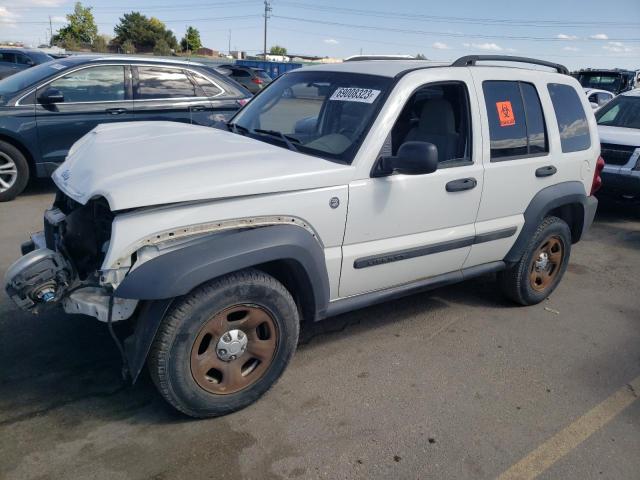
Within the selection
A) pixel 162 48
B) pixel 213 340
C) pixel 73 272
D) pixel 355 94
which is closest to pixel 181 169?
pixel 73 272

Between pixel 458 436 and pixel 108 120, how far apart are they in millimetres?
5860

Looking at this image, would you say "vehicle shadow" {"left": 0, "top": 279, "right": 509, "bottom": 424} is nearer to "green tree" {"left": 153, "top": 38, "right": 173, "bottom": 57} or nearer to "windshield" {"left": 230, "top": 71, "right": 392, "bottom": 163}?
"windshield" {"left": 230, "top": 71, "right": 392, "bottom": 163}

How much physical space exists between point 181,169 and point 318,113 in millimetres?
1171

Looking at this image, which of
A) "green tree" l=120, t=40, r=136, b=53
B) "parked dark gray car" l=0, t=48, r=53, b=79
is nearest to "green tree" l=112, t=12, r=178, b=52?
"green tree" l=120, t=40, r=136, b=53

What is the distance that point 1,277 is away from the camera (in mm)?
4434

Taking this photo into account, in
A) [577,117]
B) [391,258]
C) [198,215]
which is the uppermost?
[577,117]

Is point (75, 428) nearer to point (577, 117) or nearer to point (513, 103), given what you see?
point (513, 103)

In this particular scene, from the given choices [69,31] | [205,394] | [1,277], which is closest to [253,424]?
[205,394]

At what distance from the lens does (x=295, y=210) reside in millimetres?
2912

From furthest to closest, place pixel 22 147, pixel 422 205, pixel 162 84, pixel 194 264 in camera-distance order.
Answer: pixel 162 84 → pixel 22 147 → pixel 422 205 → pixel 194 264

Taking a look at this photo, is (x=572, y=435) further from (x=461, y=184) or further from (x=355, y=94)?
(x=355, y=94)

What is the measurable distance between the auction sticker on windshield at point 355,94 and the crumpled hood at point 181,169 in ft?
1.80

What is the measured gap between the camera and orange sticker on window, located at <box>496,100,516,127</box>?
3.85m

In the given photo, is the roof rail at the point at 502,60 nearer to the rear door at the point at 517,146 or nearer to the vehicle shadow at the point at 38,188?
the rear door at the point at 517,146
